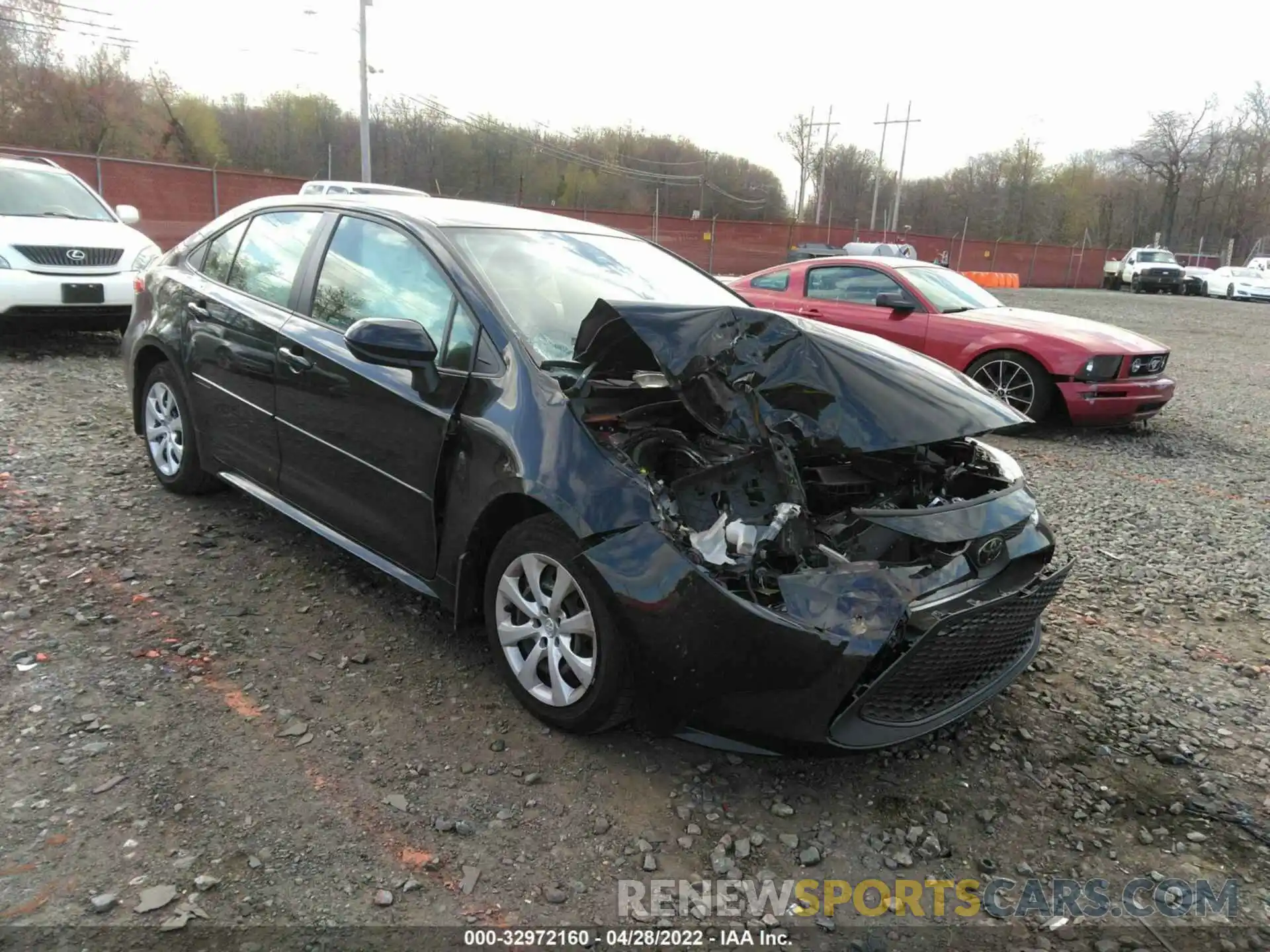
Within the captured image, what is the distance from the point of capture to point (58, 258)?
7.62 m

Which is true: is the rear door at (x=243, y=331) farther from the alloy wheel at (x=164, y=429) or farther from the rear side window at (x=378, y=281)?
the alloy wheel at (x=164, y=429)

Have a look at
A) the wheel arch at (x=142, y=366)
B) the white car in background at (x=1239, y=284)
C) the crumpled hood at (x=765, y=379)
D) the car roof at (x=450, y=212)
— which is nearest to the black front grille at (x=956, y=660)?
the crumpled hood at (x=765, y=379)

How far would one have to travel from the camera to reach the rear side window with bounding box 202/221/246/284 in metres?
4.21

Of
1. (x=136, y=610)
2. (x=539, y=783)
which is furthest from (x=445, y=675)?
(x=136, y=610)

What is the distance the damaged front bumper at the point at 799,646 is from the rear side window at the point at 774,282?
22.0 feet

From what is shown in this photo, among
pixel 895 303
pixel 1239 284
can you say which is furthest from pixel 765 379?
pixel 1239 284

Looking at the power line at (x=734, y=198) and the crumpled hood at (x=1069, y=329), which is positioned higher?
the power line at (x=734, y=198)

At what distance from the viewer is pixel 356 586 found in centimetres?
377

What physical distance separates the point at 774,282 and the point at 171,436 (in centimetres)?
622

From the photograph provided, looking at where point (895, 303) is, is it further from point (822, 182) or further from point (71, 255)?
point (822, 182)

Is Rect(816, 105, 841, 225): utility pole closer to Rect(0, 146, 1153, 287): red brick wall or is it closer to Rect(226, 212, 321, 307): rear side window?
Rect(0, 146, 1153, 287): red brick wall

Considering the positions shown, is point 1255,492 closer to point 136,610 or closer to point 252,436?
point 252,436

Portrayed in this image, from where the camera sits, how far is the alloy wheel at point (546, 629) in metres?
2.64

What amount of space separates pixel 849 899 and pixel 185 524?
356 cm
